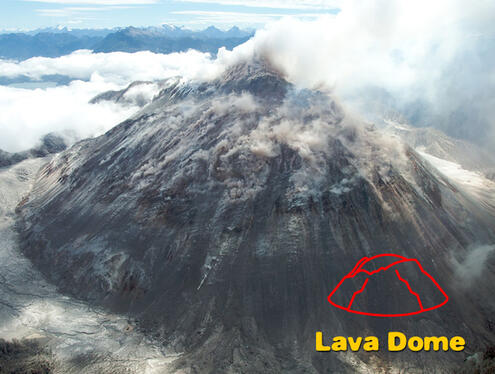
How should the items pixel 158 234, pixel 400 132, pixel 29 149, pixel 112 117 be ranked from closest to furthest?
pixel 158 234, pixel 29 149, pixel 112 117, pixel 400 132

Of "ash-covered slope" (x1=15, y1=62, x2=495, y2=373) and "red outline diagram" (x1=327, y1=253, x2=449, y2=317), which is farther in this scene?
"red outline diagram" (x1=327, y1=253, x2=449, y2=317)

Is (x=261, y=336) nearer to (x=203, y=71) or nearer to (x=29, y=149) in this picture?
(x=203, y=71)

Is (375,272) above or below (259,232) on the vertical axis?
below

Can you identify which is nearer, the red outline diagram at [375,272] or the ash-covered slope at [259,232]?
the ash-covered slope at [259,232]

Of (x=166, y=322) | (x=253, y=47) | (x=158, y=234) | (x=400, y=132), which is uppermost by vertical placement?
(x=253, y=47)

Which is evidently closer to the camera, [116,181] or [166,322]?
[166,322]

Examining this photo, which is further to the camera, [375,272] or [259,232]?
[259,232]

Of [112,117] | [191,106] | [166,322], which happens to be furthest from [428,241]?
[112,117]

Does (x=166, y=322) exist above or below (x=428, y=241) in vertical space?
below
